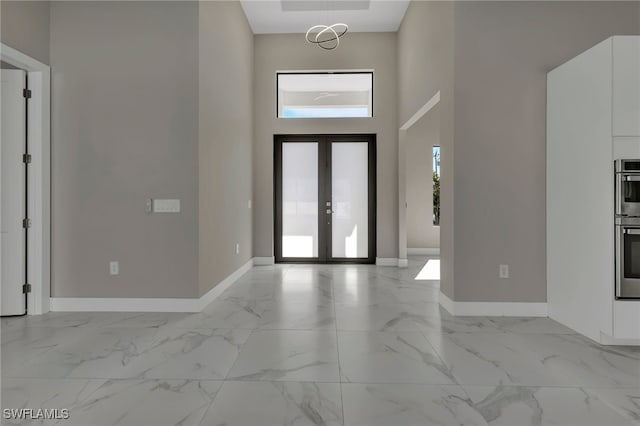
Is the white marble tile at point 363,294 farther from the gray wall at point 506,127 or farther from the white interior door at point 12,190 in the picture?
the white interior door at point 12,190

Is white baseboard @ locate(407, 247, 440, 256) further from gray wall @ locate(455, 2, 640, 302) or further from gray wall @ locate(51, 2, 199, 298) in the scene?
gray wall @ locate(51, 2, 199, 298)

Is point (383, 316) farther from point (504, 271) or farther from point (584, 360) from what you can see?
point (584, 360)

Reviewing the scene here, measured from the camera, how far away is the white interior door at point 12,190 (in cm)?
331

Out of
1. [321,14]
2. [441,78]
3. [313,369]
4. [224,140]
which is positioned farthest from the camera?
[321,14]

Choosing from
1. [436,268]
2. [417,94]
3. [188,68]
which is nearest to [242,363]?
[188,68]

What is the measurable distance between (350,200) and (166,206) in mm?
3656

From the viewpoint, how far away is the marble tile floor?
5.82ft

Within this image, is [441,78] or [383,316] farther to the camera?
[441,78]

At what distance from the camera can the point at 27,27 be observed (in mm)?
3256

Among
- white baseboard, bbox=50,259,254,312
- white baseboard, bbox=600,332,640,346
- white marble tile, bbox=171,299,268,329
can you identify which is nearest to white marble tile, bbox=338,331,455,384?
white marble tile, bbox=171,299,268,329

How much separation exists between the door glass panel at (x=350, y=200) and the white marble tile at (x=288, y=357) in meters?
3.58

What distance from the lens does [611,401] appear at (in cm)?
189

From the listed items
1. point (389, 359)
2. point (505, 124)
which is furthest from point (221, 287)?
point (505, 124)

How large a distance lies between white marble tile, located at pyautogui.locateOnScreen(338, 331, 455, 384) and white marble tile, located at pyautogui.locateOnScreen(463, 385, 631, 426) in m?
0.25
